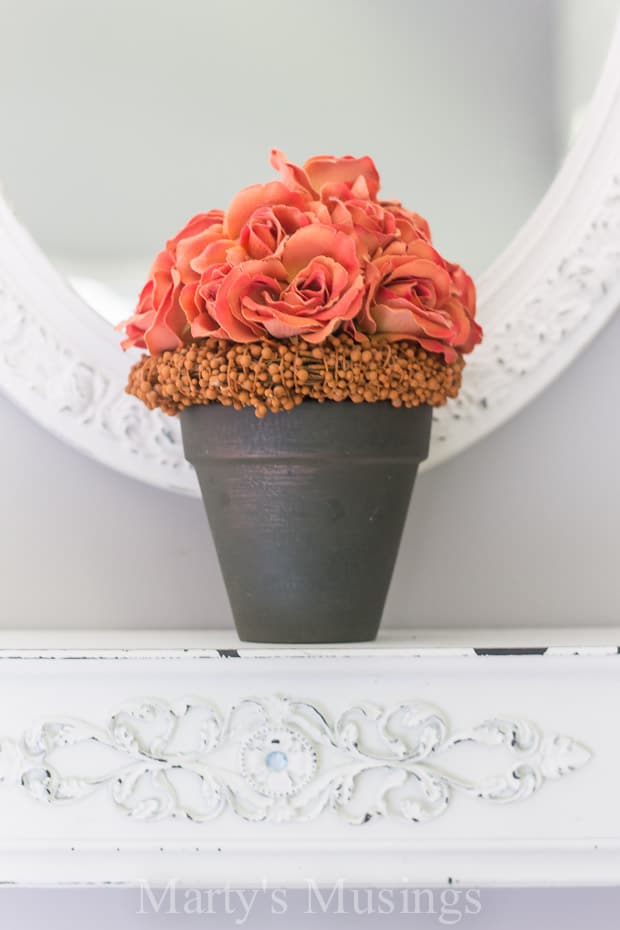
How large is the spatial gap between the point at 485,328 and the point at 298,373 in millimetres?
246

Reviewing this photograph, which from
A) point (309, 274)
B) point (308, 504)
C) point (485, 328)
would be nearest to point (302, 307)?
point (309, 274)

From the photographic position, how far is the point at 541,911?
0.79 metres

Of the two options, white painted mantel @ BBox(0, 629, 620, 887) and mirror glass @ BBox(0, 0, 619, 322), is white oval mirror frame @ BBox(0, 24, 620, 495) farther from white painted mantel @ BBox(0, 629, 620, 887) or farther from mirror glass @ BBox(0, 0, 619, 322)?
white painted mantel @ BBox(0, 629, 620, 887)

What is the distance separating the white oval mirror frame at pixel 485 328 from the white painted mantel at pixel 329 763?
0.79ft

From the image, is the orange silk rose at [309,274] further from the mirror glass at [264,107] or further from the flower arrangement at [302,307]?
the mirror glass at [264,107]

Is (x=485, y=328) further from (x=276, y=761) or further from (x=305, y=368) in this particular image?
(x=276, y=761)

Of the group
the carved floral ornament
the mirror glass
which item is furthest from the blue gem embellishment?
the mirror glass

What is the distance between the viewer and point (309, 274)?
627mm

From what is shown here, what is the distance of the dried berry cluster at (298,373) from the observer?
631mm

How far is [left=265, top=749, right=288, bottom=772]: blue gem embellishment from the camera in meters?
0.61

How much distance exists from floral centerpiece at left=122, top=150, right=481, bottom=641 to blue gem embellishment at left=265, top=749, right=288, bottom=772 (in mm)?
90

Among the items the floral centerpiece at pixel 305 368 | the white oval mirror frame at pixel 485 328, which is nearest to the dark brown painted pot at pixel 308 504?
the floral centerpiece at pixel 305 368

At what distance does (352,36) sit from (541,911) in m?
0.73

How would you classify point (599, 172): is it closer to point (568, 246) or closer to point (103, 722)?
point (568, 246)
